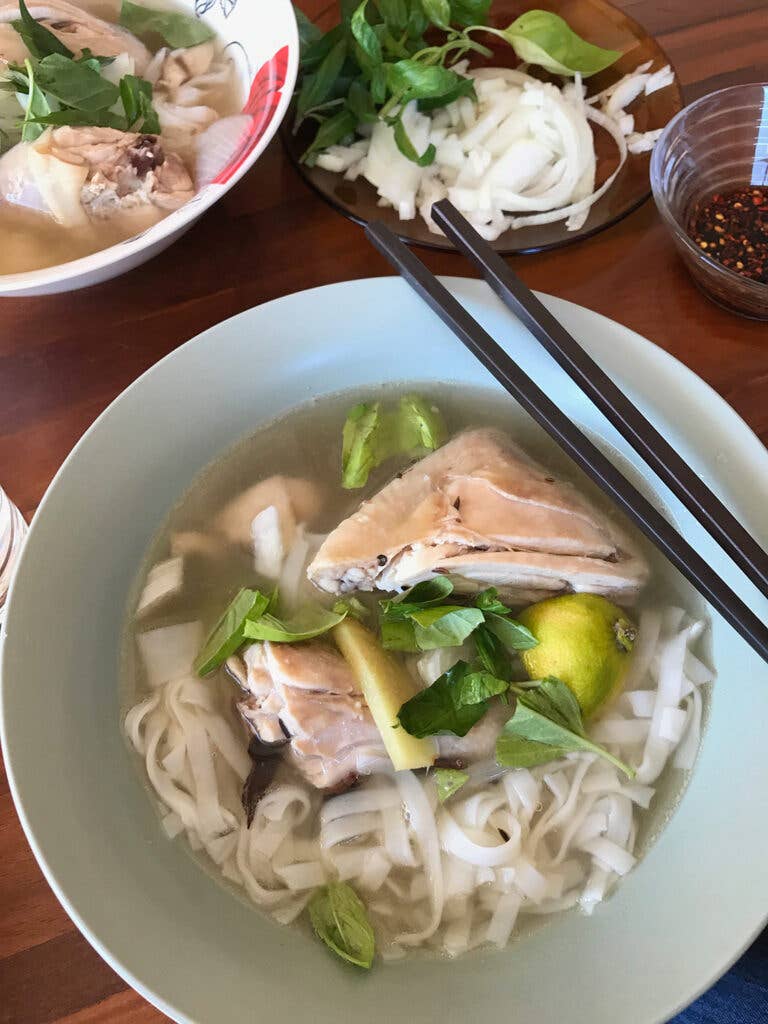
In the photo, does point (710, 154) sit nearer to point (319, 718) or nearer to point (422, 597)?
point (422, 597)

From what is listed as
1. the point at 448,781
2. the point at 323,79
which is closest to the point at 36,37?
the point at 323,79

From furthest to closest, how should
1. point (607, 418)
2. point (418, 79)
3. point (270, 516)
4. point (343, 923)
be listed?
point (418, 79)
point (270, 516)
point (607, 418)
point (343, 923)

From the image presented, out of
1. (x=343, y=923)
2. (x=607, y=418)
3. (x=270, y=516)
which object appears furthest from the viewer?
(x=270, y=516)

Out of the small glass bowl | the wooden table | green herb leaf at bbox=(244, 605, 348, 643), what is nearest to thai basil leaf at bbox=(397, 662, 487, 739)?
green herb leaf at bbox=(244, 605, 348, 643)

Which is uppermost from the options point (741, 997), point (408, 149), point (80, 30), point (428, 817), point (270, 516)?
point (80, 30)

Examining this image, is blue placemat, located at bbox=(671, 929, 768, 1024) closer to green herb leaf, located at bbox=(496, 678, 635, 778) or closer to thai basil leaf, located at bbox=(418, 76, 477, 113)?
green herb leaf, located at bbox=(496, 678, 635, 778)

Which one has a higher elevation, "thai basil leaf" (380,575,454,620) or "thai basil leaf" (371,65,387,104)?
"thai basil leaf" (371,65,387,104)
